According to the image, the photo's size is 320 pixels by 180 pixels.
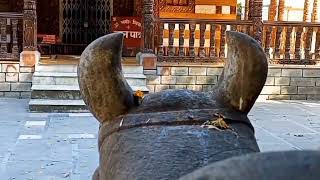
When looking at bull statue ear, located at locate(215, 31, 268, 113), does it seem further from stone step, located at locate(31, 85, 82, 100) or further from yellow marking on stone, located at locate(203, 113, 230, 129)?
stone step, located at locate(31, 85, 82, 100)

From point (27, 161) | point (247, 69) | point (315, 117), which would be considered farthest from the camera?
point (315, 117)

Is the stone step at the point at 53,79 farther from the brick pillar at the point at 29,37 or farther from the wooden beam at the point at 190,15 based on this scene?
the wooden beam at the point at 190,15

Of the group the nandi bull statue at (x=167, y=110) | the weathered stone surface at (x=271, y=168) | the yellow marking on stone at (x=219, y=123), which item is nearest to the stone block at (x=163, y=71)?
the nandi bull statue at (x=167, y=110)

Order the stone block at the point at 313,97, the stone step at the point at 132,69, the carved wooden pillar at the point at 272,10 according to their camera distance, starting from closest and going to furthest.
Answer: the stone step at the point at 132,69, the stone block at the point at 313,97, the carved wooden pillar at the point at 272,10

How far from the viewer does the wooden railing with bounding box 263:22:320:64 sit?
947 cm

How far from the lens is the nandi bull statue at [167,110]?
115cm

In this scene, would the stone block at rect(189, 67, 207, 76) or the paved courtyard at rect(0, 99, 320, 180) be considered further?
the stone block at rect(189, 67, 207, 76)

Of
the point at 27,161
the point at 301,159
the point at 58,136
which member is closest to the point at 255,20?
the point at 58,136

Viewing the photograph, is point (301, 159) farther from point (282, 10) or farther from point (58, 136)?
point (282, 10)

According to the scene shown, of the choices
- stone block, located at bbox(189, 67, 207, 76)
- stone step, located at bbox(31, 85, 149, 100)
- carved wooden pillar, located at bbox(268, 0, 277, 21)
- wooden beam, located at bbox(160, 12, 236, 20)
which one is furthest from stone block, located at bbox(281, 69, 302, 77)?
carved wooden pillar, located at bbox(268, 0, 277, 21)

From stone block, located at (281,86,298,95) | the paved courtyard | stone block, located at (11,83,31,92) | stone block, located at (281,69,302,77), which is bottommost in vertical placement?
the paved courtyard

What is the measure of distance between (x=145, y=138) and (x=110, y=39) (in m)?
0.33

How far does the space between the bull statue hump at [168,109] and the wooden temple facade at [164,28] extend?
7447 mm

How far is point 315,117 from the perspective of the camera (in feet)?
25.5
